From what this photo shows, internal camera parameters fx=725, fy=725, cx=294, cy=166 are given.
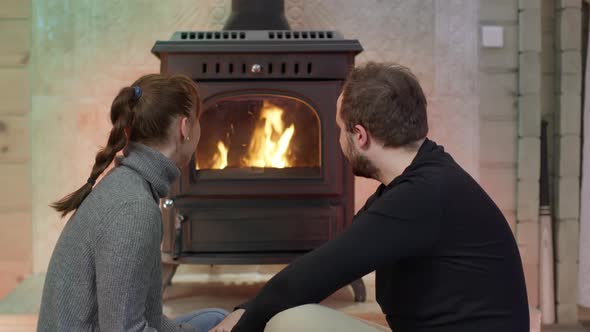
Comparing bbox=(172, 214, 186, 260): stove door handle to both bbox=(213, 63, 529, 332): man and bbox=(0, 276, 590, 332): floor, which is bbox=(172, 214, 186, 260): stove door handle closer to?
bbox=(0, 276, 590, 332): floor

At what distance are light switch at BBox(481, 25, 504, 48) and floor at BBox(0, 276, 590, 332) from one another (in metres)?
1.11

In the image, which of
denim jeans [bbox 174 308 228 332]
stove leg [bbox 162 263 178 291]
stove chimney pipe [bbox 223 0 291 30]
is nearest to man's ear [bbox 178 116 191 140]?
denim jeans [bbox 174 308 228 332]

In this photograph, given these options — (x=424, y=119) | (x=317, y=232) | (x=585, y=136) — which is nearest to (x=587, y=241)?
(x=585, y=136)

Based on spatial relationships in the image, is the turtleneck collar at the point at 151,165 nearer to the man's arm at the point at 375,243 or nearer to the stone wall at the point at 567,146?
the man's arm at the point at 375,243

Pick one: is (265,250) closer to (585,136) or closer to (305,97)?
(305,97)

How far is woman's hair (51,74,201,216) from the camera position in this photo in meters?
1.37

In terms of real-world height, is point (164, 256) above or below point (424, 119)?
below

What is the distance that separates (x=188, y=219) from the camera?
2.30 metres

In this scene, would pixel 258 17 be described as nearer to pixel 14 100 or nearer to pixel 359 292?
pixel 359 292

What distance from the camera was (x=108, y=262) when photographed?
47.1 inches

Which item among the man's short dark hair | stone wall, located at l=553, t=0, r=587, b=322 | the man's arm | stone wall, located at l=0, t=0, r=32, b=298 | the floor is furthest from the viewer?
stone wall, located at l=0, t=0, r=32, b=298

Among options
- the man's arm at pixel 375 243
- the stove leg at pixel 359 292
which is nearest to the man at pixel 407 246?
the man's arm at pixel 375 243

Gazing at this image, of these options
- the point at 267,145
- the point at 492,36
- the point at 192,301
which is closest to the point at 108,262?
the point at 267,145

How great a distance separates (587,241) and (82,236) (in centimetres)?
215
